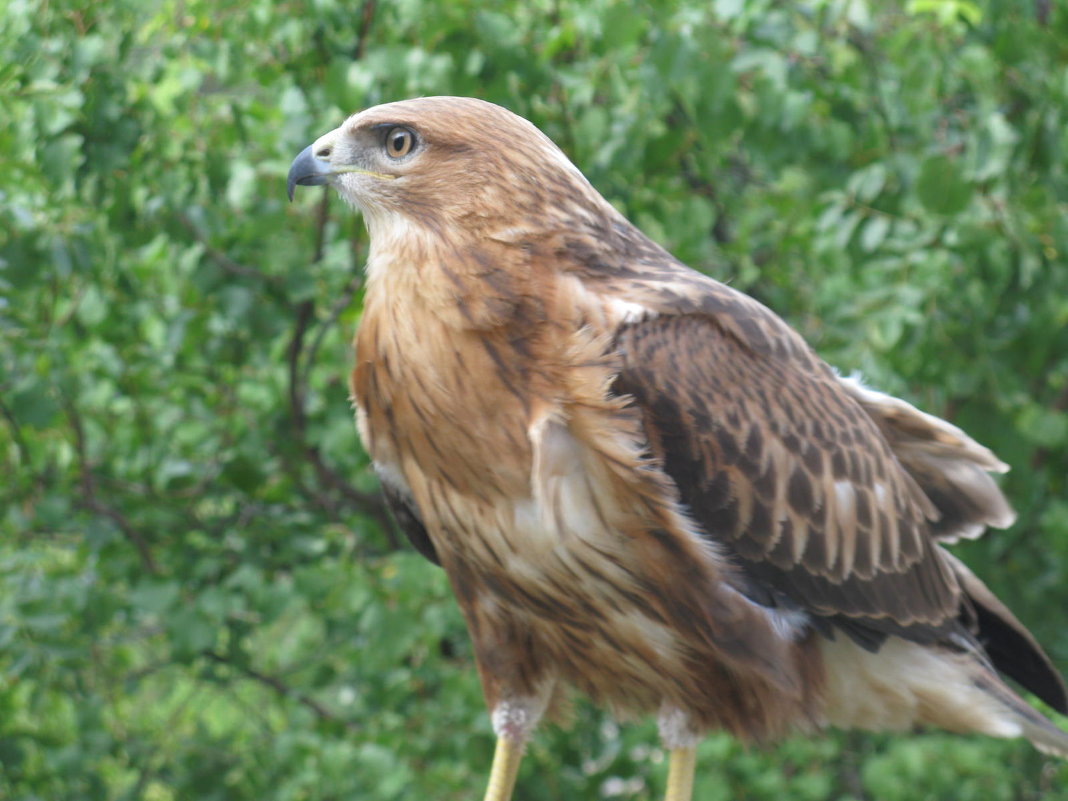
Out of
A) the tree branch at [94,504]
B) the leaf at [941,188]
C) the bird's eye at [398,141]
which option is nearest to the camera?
the bird's eye at [398,141]

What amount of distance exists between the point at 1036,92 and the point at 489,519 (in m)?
2.07

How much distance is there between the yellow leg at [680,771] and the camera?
2994 millimetres

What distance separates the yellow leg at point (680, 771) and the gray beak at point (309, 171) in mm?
1451

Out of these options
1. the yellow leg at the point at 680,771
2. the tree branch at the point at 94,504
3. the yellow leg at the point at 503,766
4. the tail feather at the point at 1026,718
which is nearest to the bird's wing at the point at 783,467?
the tail feather at the point at 1026,718

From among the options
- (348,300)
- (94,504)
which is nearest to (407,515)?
(348,300)

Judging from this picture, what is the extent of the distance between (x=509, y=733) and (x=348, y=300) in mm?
1494

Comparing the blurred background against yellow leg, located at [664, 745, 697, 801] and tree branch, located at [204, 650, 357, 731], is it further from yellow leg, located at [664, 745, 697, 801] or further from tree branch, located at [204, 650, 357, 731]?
yellow leg, located at [664, 745, 697, 801]

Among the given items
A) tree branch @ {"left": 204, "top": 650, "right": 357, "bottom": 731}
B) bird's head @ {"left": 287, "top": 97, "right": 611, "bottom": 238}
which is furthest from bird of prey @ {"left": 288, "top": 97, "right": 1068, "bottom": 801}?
tree branch @ {"left": 204, "top": 650, "right": 357, "bottom": 731}

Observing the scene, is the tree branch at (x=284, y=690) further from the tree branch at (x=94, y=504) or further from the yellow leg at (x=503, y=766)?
the yellow leg at (x=503, y=766)

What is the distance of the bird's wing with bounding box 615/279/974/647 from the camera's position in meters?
2.55

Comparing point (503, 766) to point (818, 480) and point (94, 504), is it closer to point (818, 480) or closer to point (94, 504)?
point (818, 480)

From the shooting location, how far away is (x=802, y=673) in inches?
114

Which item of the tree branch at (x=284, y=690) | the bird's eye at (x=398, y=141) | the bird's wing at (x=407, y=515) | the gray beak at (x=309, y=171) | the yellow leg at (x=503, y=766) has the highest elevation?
the bird's eye at (x=398, y=141)

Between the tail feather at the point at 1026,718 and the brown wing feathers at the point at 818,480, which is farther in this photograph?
the tail feather at the point at 1026,718
